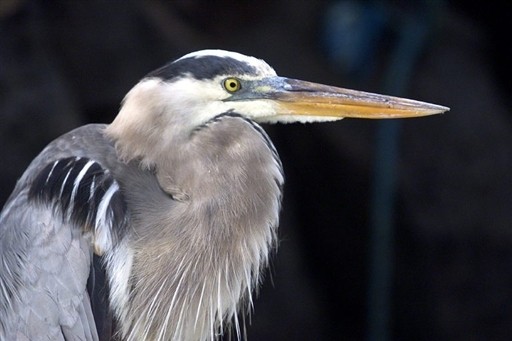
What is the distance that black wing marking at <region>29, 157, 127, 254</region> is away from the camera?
226cm

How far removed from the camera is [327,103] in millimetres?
2277

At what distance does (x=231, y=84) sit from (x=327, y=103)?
0.21 meters

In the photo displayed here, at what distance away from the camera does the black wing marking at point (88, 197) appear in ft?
7.41

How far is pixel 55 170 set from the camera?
7.76ft

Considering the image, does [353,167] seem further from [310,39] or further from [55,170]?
[55,170]

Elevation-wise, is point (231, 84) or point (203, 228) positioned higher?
point (231, 84)

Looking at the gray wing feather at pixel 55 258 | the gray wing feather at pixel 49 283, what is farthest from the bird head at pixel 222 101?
the gray wing feather at pixel 49 283

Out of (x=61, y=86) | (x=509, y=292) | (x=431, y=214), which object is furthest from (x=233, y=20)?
(x=509, y=292)

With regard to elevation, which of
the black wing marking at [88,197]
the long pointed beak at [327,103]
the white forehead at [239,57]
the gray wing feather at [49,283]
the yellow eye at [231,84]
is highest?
the white forehead at [239,57]

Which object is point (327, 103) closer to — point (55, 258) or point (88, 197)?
point (88, 197)

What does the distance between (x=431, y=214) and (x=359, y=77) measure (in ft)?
1.94

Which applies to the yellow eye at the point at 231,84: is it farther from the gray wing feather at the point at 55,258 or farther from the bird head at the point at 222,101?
the gray wing feather at the point at 55,258

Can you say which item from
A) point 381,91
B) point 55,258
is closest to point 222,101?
point 55,258

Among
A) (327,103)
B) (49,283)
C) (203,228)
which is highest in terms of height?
(327,103)
